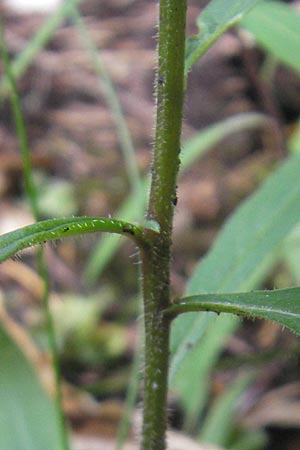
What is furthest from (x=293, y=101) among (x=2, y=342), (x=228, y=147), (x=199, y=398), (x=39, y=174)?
(x=2, y=342)

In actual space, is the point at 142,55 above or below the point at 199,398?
above

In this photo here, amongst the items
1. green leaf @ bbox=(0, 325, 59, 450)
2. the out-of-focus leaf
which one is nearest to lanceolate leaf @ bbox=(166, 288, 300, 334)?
green leaf @ bbox=(0, 325, 59, 450)

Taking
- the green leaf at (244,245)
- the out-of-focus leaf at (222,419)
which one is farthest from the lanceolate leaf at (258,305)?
the out-of-focus leaf at (222,419)

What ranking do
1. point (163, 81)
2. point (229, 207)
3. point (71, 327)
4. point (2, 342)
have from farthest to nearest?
point (229, 207)
point (71, 327)
point (2, 342)
point (163, 81)

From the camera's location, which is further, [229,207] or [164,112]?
[229,207]

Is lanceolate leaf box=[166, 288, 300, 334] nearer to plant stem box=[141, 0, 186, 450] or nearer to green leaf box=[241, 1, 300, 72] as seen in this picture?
plant stem box=[141, 0, 186, 450]

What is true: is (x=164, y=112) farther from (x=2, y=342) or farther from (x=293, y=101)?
(x=293, y=101)

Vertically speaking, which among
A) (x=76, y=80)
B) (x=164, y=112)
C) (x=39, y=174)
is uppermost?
(x=76, y=80)
